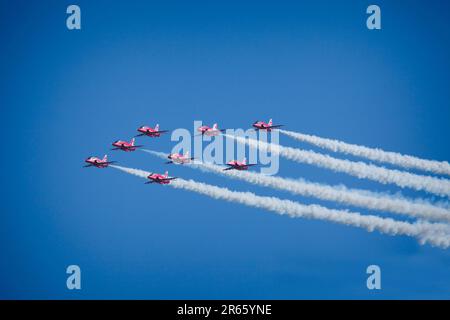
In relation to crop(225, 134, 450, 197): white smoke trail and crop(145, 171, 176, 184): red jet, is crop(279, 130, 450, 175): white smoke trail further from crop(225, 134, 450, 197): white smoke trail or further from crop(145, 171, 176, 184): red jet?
crop(145, 171, 176, 184): red jet

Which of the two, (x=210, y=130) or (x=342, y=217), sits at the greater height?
(x=210, y=130)

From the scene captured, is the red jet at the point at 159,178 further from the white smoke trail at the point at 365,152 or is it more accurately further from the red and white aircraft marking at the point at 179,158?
the white smoke trail at the point at 365,152

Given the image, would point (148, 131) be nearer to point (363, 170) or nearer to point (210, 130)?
point (210, 130)

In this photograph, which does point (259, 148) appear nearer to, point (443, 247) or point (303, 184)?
point (303, 184)

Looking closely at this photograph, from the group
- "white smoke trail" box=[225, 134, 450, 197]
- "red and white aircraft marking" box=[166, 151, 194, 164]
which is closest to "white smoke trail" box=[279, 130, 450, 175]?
"white smoke trail" box=[225, 134, 450, 197]

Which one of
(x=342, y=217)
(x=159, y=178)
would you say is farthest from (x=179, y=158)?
(x=342, y=217)

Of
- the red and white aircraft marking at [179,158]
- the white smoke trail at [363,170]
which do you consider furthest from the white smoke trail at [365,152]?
the red and white aircraft marking at [179,158]
